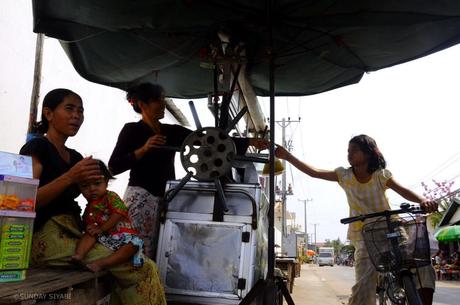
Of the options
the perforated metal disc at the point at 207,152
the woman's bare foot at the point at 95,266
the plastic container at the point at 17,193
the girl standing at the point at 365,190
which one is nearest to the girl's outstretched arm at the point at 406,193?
the girl standing at the point at 365,190

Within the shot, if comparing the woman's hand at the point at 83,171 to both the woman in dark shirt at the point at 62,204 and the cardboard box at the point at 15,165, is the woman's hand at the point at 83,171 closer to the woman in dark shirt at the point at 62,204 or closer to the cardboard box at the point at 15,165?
the woman in dark shirt at the point at 62,204

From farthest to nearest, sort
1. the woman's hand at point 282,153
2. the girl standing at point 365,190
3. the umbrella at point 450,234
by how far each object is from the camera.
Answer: the umbrella at point 450,234 < the woman's hand at point 282,153 < the girl standing at point 365,190

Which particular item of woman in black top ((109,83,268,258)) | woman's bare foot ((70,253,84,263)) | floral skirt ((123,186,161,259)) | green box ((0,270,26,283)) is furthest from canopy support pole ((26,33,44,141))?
green box ((0,270,26,283))

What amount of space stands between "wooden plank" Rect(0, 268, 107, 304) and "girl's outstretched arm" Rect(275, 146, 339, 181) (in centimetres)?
202

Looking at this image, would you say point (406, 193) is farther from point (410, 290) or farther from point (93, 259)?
point (93, 259)

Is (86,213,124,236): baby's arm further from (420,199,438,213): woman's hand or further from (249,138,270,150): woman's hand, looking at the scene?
(420,199,438,213): woman's hand

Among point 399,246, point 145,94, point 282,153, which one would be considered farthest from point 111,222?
point 399,246

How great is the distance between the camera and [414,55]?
11.8 ft

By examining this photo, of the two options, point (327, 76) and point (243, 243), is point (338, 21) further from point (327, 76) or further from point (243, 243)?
point (243, 243)

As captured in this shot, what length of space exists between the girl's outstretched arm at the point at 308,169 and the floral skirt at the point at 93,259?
70.4 inches

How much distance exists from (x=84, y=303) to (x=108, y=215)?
0.51 metres

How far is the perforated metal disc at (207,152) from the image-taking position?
2.77 meters

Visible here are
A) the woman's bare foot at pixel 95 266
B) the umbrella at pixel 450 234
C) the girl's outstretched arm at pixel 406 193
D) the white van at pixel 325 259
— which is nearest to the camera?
the woman's bare foot at pixel 95 266

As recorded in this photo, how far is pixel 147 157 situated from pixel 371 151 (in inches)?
72.9
